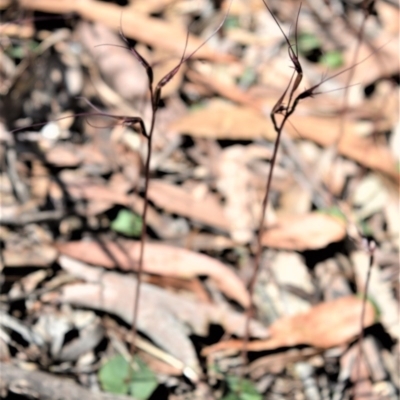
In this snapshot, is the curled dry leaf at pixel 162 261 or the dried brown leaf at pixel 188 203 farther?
the dried brown leaf at pixel 188 203

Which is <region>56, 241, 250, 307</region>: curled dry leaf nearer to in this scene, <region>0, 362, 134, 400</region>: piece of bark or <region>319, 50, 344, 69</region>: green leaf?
<region>0, 362, 134, 400</region>: piece of bark

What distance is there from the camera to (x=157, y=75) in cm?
286

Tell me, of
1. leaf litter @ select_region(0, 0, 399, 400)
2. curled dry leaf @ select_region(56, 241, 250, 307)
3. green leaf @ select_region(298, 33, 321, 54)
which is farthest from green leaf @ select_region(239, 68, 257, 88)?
curled dry leaf @ select_region(56, 241, 250, 307)

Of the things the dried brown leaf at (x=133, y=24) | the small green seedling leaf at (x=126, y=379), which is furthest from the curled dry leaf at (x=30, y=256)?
the dried brown leaf at (x=133, y=24)

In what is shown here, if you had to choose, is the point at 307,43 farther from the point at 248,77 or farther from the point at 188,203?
the point at 188,203

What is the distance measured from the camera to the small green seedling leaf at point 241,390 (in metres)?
1.90

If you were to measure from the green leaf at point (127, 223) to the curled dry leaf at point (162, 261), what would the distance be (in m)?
0.06

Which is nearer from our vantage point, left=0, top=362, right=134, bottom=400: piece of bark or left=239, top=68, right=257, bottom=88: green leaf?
left=0, top=362, right=134, bottom=400: piece of bark

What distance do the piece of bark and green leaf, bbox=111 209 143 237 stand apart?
649 millimetres

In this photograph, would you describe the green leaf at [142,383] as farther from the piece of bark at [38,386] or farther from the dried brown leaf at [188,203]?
the dried brown leaf at [188,203]

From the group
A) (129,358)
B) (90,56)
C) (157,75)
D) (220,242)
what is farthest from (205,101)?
(129,358)

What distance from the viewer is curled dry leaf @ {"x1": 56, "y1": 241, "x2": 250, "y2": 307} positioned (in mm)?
2180

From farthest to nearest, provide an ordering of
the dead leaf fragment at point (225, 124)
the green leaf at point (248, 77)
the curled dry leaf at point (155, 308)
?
the green leaf at point (248, 77)
the dead leaf fragment at point (225, 124)
the curled dry leaf at point (155, 308)

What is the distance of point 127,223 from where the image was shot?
2.33 meters
